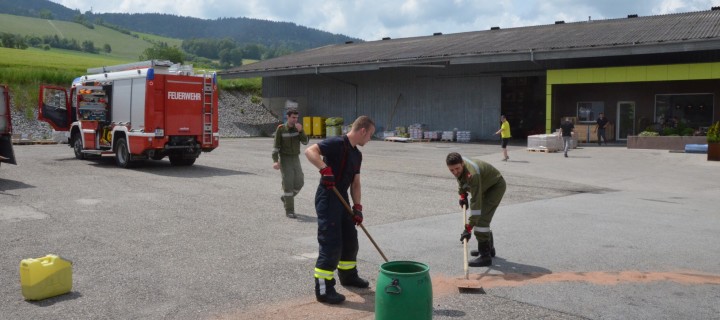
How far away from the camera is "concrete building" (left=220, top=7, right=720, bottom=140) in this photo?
91.8 ft

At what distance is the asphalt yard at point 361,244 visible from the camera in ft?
19.8

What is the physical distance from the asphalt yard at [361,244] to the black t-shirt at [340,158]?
3.80 ft

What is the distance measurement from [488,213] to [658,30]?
25.5m

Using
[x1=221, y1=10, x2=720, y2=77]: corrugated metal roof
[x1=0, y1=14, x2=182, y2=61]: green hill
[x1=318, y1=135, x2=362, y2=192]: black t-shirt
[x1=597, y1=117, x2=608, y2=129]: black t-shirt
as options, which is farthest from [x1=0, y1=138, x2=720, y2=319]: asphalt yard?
[x1=0, y1=14, x2=182, y2=61]: green hill

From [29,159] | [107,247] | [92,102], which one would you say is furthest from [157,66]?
[107,247]

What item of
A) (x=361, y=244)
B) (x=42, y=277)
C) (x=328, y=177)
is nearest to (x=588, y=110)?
(x=361, y=244)

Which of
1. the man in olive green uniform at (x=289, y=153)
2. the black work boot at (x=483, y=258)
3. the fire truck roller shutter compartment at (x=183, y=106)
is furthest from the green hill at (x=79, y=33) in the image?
the black work boot at (x=483, y=258)

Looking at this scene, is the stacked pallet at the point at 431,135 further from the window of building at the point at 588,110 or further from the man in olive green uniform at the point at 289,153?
the man in olive green uniform at the point at 289,153

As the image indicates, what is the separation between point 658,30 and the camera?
29.2 m

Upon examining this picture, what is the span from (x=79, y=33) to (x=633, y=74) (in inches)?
4891

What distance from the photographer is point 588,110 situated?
106ft

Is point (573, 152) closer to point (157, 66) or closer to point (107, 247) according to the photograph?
point (157, 66)

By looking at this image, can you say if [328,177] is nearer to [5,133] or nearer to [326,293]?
[326,293]

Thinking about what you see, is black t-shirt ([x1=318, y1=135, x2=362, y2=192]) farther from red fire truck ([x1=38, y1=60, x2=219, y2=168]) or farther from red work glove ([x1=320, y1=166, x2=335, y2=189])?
red fire truck ([x1=38, y1=60, x2=219, y2=168])
